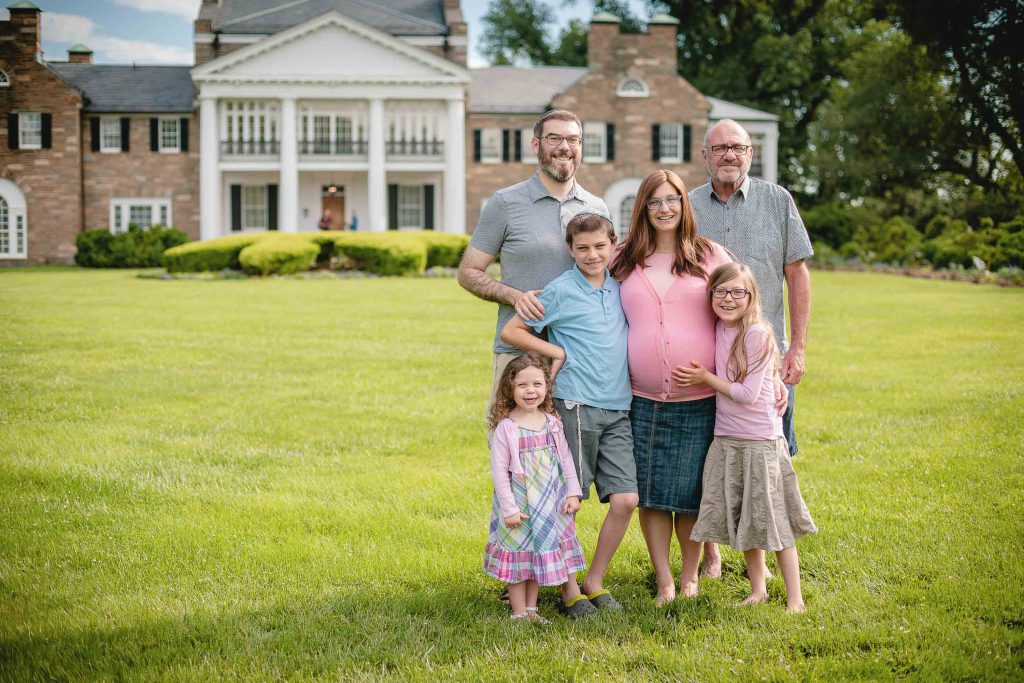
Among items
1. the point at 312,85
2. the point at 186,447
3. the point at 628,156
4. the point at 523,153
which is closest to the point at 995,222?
the point at 628,156

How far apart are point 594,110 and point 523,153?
3.18 m

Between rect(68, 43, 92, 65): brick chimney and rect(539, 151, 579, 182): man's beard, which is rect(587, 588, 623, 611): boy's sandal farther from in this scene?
rect(68, 43, 92, 65): brick chimney

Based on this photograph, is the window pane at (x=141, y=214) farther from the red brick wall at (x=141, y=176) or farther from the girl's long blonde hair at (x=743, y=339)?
the girl's long blonde hair at (x=743, y=339)

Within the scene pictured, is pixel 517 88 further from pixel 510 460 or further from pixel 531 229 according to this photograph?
pixel 510 460

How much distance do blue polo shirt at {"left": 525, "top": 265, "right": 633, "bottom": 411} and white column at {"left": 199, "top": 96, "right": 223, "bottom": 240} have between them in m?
32.4

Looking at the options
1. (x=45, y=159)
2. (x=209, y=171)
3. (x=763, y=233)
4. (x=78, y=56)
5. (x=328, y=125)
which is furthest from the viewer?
(x=78, y=56)

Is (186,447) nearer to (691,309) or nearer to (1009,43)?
(691,309)

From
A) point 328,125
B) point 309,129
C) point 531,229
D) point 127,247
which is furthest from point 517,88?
point 531,229

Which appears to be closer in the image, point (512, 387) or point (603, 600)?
point (512, 387)

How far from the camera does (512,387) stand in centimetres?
404

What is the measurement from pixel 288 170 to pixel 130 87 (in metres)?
7.80

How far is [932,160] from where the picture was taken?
3347 centimetres

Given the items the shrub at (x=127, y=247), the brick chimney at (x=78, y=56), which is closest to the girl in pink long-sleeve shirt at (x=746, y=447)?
the shrub at (x=127, y=247)

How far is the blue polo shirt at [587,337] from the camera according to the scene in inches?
161
